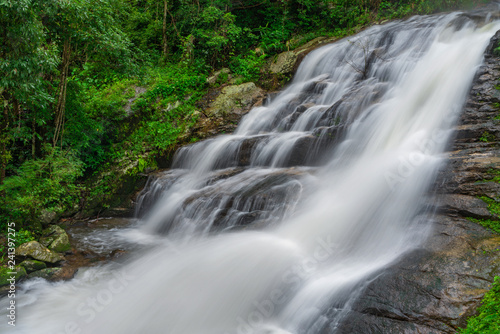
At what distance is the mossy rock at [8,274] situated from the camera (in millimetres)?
5012

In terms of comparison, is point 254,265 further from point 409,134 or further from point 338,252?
point 409,134

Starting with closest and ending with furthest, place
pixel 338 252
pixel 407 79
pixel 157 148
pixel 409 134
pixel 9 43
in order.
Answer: pixel 338 252 → pixel 9 43 → pixel 409 134 → pixel 407 79 → pixel 157 148

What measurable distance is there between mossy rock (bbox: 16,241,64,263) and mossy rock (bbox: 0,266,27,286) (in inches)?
11.8

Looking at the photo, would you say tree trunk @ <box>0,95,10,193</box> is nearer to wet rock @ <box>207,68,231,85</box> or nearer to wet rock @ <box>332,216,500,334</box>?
wet rock @ <box>207,68,231,85</box>

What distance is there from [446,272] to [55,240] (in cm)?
650

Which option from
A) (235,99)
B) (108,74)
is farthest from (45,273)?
(235,99)

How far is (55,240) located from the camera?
6188 mm

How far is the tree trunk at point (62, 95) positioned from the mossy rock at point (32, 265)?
3090 millimetres

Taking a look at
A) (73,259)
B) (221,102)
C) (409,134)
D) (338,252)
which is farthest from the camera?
(221,102)

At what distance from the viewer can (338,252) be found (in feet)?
15.9

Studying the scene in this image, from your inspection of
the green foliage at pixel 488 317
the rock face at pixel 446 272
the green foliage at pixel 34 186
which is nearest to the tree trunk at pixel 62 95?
the green foliage at pixel 34 186

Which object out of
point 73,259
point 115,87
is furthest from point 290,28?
point 73,259

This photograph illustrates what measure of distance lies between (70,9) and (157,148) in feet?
14.1

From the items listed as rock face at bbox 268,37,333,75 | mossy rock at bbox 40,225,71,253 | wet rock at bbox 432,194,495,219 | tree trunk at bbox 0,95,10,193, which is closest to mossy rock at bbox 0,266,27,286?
mossy rock at bbox 40,225,71,253
